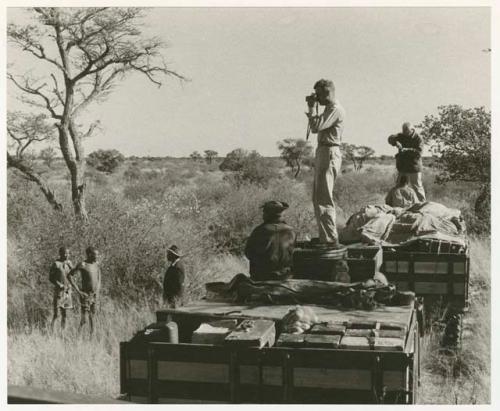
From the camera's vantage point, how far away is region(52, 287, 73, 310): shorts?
933 cm

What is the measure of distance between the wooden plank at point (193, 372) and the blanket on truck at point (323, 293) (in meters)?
1.90

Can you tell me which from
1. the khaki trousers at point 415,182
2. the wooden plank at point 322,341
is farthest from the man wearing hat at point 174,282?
the khaki trousers at point 415,182

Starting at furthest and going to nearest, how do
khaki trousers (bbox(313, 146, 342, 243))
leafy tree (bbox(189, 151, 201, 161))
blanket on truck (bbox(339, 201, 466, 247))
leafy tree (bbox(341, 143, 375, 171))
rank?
1. leafy tree (bbox(189, 151, 201, 161))
2. leafy tree (bbox(341, 143, 375, 171))
3. blanket on truck (bbox(339, 201, 466, 247))
4. khaki trousers (bbox(313, 146, 342, 243))

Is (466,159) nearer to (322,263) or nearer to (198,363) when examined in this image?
(322,263)

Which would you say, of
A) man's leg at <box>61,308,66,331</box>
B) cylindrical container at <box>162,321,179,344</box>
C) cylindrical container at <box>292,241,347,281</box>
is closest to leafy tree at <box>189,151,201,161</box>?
man's leg at <box>61,308,66,331</box>

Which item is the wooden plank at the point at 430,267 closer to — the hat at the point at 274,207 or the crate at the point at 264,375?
the hat at the point at 274,207

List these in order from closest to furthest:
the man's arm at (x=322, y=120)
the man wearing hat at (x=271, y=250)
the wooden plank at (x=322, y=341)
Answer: the wooden plank at (x=322, y=341), the man wearing hat at (x=271, y=250), the man's arm at (x=322, y=120)

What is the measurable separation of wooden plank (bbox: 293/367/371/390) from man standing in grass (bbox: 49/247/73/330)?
497cm

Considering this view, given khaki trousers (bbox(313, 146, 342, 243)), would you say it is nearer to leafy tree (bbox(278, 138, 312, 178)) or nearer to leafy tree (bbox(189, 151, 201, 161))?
leafy tree (bbox(278, 138, 312, 178))

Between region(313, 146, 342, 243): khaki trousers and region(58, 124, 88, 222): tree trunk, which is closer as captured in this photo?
region(313, 146, 342, 243): khaki trousers

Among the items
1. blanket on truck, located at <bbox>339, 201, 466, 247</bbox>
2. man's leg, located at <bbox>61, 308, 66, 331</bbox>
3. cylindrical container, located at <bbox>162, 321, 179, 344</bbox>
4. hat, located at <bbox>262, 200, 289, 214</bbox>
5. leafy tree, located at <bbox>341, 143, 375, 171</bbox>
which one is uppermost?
leafy tree, located at <bbox>341, 143, 375, 171</bbox>

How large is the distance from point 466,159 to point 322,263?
10452 millimetres

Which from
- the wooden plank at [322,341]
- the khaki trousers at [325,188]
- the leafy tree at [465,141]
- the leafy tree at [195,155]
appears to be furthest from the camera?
the leafy tree at [195,155]

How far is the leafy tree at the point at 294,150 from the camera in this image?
143 ft
